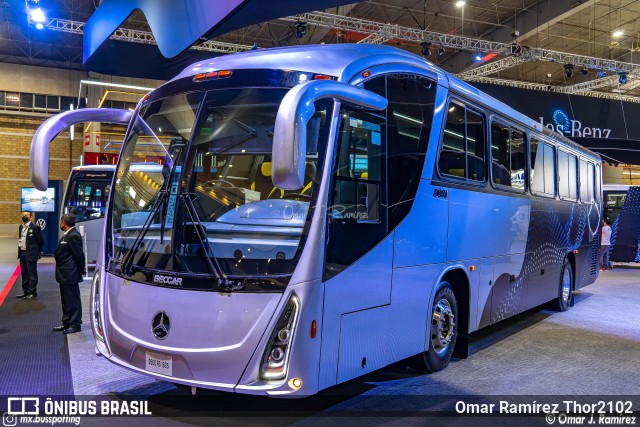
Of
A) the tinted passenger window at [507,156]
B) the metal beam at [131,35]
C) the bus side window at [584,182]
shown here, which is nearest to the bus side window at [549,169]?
the tinted passenger window at [507,156]

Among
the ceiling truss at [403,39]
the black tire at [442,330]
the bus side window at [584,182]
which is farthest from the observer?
the ceiling truss at [403,39]

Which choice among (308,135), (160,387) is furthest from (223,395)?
(308,135)

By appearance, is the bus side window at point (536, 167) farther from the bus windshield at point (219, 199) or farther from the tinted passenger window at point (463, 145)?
the bus windshield at point (219, 199)

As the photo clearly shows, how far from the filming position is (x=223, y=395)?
5309 mm

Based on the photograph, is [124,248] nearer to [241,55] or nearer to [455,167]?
[241,55]

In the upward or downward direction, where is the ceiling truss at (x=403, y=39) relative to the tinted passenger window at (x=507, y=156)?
upward

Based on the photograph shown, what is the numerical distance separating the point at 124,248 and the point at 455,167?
3352 mm

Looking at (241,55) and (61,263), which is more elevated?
(241,55)

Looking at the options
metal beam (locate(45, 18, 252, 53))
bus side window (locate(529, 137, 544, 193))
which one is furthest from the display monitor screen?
bus side window (locate(529, 137, 544, 193))

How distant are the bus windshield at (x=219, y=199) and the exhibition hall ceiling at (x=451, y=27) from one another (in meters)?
16.0

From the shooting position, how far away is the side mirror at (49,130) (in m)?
4.75

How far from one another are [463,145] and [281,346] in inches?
131

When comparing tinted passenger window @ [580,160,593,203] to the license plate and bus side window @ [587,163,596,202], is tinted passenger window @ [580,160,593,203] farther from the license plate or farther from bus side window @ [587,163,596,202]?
the license plate

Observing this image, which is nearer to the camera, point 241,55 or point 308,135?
point 308,135
